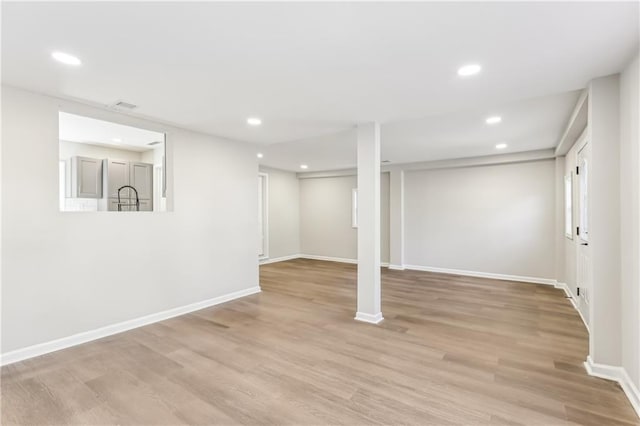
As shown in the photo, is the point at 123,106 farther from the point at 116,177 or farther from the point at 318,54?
the point at 318,54

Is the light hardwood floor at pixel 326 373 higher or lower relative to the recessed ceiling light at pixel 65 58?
lower

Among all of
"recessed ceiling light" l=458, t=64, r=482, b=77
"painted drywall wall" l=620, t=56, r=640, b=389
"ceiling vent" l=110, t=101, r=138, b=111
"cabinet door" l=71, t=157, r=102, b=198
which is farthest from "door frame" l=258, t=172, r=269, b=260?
"painted drywall wall" l=620, t=56, r=640, b=389

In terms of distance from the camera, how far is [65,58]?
7.25 ft

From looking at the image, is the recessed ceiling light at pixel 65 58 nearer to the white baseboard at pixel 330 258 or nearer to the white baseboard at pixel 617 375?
the white baseboard at pixel 617 375

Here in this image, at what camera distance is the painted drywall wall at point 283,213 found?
834 cm

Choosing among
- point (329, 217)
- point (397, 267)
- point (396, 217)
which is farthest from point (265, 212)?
point (397, 267)

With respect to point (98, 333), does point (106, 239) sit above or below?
above

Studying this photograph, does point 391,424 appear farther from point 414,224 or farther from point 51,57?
point 414,224

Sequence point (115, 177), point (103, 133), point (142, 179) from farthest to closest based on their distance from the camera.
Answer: point (142, 179) → point (115, 177) → point (103, 133)

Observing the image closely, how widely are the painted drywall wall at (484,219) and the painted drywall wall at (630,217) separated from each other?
3.91 metres

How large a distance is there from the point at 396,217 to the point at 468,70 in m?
5.19

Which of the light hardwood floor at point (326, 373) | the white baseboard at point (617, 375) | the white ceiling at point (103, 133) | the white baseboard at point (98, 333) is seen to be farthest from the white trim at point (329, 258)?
the white baseboard at point (617, 375)

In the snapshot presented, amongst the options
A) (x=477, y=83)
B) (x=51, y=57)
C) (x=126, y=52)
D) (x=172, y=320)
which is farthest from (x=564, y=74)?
(x=172, y=320)

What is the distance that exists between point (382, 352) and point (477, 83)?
2.57m
